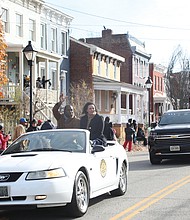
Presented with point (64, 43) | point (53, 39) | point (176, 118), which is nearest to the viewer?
point (176, 118)

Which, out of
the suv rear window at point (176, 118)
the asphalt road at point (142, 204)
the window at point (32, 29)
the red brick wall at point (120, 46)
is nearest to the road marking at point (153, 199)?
the asphalt road at point (142, 204)

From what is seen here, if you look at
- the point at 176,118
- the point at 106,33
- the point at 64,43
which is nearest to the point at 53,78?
the point at 64,43

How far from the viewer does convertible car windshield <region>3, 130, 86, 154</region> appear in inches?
385

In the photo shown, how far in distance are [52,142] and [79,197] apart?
1395 millimetres

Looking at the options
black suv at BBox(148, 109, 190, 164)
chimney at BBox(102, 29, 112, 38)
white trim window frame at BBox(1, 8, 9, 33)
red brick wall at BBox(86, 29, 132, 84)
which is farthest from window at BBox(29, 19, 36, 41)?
chimney at BBox(102, 29, 112, 38)

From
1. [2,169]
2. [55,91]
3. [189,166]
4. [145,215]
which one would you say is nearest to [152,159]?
[189,166]

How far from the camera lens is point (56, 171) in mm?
8492

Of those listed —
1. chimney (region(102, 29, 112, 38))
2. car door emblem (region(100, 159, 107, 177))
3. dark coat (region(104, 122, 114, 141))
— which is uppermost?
chimney (region(102, 29, 112, 38))

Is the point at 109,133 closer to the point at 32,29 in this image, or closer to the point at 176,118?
the point at 176,118

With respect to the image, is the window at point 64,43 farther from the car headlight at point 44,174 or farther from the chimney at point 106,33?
the car headlight at point 44,174

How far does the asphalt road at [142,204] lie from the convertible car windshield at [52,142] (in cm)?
107

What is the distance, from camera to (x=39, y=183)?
8.25m

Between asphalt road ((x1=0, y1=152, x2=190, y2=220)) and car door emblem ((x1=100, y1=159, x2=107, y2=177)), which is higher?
car door emblem ((x1=100, y1=159, x2=107, y2=177))

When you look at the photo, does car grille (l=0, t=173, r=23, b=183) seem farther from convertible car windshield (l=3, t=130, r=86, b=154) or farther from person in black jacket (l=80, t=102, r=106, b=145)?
person in black jacket (l=80, t=102, r=106, b=145)
